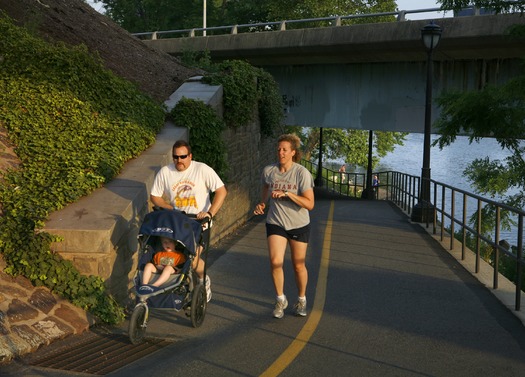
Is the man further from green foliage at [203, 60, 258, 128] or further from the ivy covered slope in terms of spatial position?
green foliage at [203, 60, 258, 128]

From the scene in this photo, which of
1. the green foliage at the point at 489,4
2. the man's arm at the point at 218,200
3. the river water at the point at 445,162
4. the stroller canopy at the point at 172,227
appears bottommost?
the river water at the point at 445,162

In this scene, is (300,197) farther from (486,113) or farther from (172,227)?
(486,113)

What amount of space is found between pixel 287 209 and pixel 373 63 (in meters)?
21.9

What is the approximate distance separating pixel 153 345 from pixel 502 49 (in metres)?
19.3

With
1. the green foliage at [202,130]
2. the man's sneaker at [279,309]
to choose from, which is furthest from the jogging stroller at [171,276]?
the green foliage at [202,130]

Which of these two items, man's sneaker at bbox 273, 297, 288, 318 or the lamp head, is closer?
man's sneaker at bbox 273, 297, 288, 318

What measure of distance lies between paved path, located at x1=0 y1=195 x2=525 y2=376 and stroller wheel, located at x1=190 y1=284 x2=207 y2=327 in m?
0.11

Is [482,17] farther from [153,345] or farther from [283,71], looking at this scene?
[153,345]

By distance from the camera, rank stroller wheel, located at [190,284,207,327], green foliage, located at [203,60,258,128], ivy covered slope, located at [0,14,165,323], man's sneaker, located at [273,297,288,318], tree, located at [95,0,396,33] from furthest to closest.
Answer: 1. tree, located at [95,0,396,33]
2. green foliage, located at [203,60,258,128]
3. man's sneaker, located at [273,297,288,318]
4. ivy covered slope, located at [0,14,165,323]
5. stroller wheel, located at [190,284,207,327]

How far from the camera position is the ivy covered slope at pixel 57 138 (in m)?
8.57

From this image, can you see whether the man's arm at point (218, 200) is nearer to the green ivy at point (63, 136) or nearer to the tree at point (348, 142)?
the green ivy at point (63, 136)

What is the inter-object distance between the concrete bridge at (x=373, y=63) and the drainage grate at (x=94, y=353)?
1627 cm

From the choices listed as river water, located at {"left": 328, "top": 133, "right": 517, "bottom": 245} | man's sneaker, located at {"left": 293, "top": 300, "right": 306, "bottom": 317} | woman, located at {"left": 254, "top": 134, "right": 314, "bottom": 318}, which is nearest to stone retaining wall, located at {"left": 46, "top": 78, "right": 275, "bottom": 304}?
woman, located at {"left": 254, "top": 134, "right": 314, "bottom": 318}

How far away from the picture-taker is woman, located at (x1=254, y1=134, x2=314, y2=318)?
8.59 m
